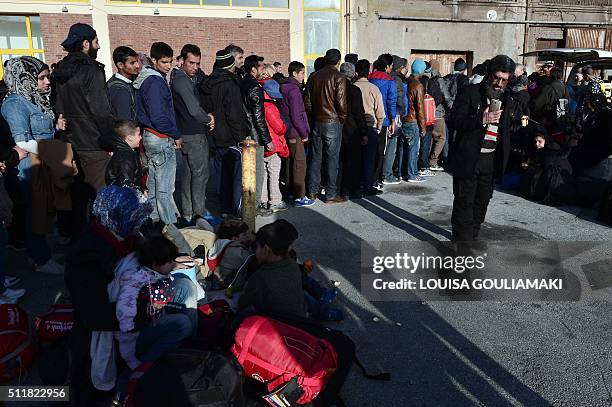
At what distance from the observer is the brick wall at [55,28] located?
1570 cm

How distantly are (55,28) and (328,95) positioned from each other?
1267cm

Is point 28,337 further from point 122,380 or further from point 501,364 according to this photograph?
point 501,364

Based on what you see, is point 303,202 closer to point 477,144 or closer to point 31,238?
point 477,144

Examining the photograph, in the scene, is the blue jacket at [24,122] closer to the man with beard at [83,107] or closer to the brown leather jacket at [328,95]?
the man with beard at [83,107]

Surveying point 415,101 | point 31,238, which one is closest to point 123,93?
point 31,238

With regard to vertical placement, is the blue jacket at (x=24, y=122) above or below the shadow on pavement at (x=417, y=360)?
above

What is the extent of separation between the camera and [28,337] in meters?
3.43

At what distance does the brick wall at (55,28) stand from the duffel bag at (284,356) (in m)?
15.8

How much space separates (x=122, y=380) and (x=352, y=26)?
17237mm

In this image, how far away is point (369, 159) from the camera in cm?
798

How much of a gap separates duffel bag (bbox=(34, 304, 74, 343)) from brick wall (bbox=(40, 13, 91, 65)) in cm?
1478

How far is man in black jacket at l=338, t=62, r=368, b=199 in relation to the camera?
735 cm

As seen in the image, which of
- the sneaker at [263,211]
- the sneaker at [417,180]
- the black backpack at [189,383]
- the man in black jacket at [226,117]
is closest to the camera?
the black backpack at [189,383]

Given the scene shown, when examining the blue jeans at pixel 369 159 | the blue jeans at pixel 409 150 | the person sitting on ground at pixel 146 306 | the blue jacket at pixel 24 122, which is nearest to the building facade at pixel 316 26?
the blue jeans at pixel 409 150
